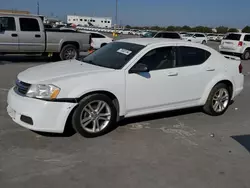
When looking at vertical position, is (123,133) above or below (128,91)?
below

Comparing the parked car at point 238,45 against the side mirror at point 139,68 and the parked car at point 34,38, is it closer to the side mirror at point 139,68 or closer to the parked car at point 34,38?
the parked car at point 34,38

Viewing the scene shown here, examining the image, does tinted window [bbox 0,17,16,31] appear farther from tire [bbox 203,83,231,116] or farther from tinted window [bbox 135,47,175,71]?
tire [bbox 203,83,231,116]

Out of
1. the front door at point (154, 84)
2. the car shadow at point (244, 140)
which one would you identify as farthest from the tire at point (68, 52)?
the car shadow at point (244, 140)

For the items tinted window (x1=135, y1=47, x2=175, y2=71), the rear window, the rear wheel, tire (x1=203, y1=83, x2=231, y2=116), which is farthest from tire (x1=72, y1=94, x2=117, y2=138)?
the rear window

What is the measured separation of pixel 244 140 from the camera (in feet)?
17.1

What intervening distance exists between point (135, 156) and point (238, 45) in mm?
18277

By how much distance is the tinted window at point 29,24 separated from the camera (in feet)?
43.1

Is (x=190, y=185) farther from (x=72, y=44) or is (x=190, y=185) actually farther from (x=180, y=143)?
(x=72, y=44)

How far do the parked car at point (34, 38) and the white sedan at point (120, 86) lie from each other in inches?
321

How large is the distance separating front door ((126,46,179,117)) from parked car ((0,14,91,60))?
9.06 metres

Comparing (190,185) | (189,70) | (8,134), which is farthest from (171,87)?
(8,134)

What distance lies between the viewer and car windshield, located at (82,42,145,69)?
5355 mm

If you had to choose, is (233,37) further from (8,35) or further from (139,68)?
(139,68)

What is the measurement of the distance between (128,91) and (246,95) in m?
5.04
